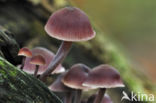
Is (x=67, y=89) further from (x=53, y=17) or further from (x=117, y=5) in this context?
(x=117, y=5)

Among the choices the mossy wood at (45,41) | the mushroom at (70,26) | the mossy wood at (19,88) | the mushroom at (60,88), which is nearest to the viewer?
the mossy wood at (19,88)

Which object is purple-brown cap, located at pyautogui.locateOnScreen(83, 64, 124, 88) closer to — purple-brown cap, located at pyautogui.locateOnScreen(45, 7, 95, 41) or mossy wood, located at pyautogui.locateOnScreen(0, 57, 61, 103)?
purple-brown cap, located at pyautogui.locateOnScreen(45, 7, 95, 41)

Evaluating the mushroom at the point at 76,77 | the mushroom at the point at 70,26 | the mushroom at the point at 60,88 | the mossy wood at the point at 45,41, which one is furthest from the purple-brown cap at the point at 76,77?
the mossy wood at the point at 45,41

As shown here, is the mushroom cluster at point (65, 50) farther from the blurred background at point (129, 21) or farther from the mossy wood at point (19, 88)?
the blurred background at point (129, 21)

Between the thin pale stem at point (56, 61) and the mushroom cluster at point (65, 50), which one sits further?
the thin pale stem at point (56, 61)

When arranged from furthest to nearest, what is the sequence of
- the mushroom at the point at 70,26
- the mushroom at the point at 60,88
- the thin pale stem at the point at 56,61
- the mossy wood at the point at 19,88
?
the mushroom at the point at 60,88
the thin pale stem at the point at 56,61
the mushroom at the point at 70,26
the mossy wood at the point at 19,88

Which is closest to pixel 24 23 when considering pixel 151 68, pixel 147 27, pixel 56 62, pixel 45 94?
pixel 56 62

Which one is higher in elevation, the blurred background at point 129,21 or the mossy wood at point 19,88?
the mossy wood at point 19,88
